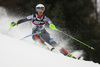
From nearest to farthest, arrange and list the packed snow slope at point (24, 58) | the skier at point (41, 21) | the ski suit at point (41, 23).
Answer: the packed snow slope at point (24, 58) < the skier at point (41, 21) < the ski suit at point (41, 23)

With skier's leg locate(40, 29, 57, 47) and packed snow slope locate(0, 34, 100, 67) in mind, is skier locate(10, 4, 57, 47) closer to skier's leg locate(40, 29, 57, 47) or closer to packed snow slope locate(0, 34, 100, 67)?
skier's leg locate(40, 29, 57, 47)

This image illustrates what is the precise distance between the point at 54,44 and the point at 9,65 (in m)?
3.11

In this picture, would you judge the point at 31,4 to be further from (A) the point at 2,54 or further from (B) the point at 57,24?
(A) the point at 2,54

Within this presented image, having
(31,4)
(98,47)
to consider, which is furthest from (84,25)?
(31,4)

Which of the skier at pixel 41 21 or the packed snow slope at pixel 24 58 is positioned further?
the skier at pixel 41 21

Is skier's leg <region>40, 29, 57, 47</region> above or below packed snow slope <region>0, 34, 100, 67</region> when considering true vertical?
below

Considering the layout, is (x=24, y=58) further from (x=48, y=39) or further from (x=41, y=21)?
(x=41, y=21)

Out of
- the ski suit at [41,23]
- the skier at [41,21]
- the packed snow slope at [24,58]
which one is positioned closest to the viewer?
the packed snow slope at [24,58]

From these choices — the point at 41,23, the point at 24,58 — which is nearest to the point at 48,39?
the point at 41,23

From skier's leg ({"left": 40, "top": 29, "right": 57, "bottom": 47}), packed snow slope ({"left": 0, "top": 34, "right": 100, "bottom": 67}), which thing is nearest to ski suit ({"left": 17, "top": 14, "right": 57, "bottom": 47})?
skier's leg ({"left": 40, "top": 29, "right": 57, "bottom": 47})

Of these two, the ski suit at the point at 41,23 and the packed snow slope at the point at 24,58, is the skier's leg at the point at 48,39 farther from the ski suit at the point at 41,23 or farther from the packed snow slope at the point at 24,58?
the packed snow slope at the point at 24,58

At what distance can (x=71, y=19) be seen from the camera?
13.3m

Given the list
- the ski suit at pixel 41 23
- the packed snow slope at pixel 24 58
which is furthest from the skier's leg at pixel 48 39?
the packed snow slope at pixel 24 58

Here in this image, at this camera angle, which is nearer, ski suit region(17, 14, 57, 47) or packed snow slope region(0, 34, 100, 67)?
packed snow slope region(0, 34, 100, 67)
